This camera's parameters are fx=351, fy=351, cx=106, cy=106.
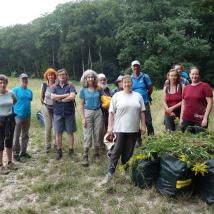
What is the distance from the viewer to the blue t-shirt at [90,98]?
700 centimetres

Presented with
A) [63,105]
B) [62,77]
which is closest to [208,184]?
[63,105]

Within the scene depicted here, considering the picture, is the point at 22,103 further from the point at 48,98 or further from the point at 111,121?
the point at 111,121

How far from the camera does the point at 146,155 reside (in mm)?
5242

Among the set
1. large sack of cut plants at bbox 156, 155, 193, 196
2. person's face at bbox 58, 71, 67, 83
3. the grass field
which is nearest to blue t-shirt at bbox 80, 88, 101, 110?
person's face at bbox 58, 71, 67, 83

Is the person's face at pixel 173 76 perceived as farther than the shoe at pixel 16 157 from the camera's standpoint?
No

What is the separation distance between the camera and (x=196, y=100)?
616cm

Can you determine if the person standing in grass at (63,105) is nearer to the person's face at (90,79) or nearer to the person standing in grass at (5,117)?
the person's face at (90,79)

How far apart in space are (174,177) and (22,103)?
4.03 meters

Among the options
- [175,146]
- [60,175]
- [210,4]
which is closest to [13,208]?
[60,175]

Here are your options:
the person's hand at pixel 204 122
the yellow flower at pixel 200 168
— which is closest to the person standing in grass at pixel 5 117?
the person's hand at pixel 204 122

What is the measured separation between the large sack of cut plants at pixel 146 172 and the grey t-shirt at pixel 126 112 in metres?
0.66

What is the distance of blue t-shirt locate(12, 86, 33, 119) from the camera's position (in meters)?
7.52

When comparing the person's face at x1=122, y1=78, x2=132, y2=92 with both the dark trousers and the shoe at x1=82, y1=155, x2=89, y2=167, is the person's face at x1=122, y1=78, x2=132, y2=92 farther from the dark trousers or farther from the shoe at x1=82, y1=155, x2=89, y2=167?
the shoe at x1=82, y1=155, x2=89, y2=167

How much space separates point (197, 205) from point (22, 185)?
9.89 feet
